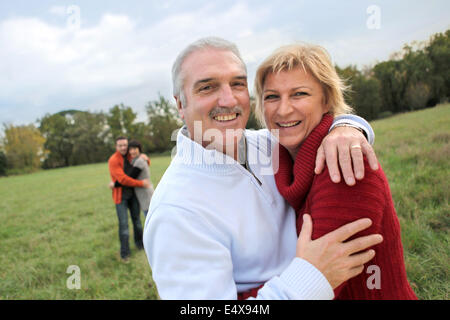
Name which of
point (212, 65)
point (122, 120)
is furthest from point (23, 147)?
point (212, 65)

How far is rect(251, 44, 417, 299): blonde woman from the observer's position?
129cm

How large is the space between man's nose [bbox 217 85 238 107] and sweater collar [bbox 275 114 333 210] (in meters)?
0.55

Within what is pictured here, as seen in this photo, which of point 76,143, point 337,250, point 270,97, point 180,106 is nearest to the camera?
point 337,250

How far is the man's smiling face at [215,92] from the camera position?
1.73 m

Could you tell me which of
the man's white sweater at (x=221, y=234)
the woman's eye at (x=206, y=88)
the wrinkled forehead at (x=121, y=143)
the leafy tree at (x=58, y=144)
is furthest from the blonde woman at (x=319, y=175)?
the leafy tree at (x=58, y=144)

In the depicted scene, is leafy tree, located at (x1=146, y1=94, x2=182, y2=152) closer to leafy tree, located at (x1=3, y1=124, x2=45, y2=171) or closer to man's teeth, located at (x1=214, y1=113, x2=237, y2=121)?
leafy tree, located at (x1=3, y1=124, x2=45, y2=171)

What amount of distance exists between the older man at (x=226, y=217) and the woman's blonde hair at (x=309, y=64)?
0.65 feet

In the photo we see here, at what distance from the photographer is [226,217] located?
5.00 ft

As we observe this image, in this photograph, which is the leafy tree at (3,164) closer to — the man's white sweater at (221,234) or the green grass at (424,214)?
the green grass at (424,214)

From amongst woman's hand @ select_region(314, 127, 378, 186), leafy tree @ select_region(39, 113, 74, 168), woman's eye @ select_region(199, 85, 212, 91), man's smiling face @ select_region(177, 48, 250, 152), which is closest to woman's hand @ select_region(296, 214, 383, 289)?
woman's hand @ select_region(314, 127, 378, 186)

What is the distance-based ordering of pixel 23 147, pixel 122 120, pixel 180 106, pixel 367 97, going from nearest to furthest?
pixel 180 106
pixel 367 97
pixel 23 147
pixel 122 120

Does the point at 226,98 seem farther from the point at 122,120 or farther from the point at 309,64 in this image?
the point at 122,120

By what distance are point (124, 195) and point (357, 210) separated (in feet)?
16.9

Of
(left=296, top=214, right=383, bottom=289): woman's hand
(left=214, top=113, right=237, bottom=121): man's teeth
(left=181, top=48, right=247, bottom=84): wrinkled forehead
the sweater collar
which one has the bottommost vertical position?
(left=296, top=214, right=383, bottom=289): woman's hand
